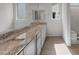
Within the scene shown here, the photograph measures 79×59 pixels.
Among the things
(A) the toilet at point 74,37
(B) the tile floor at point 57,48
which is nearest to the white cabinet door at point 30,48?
(B) the tile floor at point 57,48

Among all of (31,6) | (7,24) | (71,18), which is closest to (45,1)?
(31,6)

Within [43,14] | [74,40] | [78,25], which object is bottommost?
[74,40]

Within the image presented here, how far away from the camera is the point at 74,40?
132 cm

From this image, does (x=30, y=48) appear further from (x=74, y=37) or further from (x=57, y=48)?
(x=74, y=37)

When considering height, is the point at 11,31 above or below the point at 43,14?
below

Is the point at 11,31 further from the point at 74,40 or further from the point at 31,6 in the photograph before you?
the point at 74,40

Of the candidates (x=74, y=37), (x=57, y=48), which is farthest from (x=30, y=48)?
(x=74, y=37)

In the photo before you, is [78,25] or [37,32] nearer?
[78,25]

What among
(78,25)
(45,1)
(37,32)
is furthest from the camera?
(37,32)

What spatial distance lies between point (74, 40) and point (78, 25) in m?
0.15

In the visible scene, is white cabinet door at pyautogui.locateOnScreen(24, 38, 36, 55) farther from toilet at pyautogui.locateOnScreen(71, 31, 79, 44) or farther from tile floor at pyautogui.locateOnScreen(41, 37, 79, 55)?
toilet at pyautogui.locateOnScreen(71, 31, 79, 44)

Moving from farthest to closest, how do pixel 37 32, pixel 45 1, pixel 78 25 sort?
pixel 37 32 < pixel 78 25 < pixel 45 1


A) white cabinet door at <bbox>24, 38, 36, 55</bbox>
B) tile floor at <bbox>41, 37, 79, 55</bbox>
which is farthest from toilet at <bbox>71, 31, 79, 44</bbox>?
white cabinet door at <bbox>24, 38, 36, 55</bbox>

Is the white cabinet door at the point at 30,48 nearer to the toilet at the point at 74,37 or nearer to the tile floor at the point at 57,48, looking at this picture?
the tile floor at the point at 57,48
